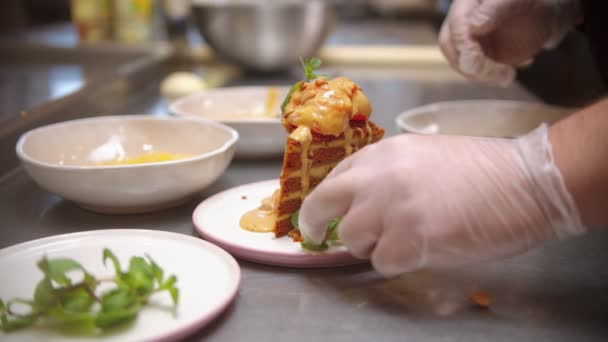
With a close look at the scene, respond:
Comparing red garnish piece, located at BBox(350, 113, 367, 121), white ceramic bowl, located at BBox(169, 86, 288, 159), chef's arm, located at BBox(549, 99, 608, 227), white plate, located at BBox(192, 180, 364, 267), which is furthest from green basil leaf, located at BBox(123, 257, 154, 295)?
white ceramic bowl, located at BBox(169, 86, 288, 159)

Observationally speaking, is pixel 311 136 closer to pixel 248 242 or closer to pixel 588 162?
pixel 248 242

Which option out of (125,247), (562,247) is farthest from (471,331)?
(125,247)

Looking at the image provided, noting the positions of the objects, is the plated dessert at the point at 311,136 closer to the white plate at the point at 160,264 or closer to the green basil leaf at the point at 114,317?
the white plate at the point at 160,264

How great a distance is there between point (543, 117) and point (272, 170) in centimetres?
84

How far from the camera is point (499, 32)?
72.4 inches

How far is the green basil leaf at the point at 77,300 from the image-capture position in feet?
2.67

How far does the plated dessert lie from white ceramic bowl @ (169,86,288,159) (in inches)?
16.8

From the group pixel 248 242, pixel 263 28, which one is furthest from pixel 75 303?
pixel 263 28

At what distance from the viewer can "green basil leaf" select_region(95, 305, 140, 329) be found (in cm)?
79

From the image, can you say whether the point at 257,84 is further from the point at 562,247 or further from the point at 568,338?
the point at 568,338

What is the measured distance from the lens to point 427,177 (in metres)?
0.92

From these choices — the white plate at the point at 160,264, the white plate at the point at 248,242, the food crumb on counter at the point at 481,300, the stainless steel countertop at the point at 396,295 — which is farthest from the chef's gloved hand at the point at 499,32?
the white plate at the point at 160,264

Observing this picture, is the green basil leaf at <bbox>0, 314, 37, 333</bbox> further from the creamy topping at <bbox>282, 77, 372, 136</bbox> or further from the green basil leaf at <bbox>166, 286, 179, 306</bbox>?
the creamy topping at <bbox>282, 77, 372, 136</bbox>

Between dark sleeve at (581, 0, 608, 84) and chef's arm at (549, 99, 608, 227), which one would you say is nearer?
chef's arm at (549, 99, 608, 227)
